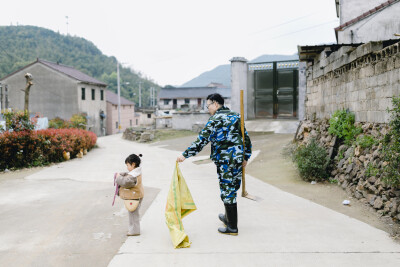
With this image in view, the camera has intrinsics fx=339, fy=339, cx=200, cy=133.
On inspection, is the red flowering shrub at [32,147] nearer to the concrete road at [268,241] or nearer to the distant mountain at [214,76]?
the concrete road at [268,241]

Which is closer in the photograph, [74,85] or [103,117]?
[74,85]

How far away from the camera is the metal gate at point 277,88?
19.1 metres

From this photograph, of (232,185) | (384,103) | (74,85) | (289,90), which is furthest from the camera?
(74,85)

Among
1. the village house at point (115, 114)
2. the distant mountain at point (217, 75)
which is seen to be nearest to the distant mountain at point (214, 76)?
the distant mountain at point (217, 75)

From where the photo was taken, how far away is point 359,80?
7383 mm

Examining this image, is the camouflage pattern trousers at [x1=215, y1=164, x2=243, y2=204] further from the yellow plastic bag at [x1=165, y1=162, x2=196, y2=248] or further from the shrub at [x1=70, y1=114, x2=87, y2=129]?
the shrub at [x1=70, y1=114, x2=87, y2=129]

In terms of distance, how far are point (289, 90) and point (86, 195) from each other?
1472 cm

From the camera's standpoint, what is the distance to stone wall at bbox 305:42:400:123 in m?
6.10

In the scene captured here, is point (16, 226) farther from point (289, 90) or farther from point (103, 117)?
point (103, 117)

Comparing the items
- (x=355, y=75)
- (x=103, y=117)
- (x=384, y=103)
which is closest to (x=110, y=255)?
(x=384, y=103)

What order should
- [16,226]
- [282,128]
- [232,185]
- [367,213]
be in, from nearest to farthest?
[232,185], [16,226], [367,213], [282,128]

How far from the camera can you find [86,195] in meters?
7.22

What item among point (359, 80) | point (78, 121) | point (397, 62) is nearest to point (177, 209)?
point (397, 62)

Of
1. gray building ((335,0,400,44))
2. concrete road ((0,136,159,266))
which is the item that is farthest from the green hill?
concrete road ((0,136,159,266))
